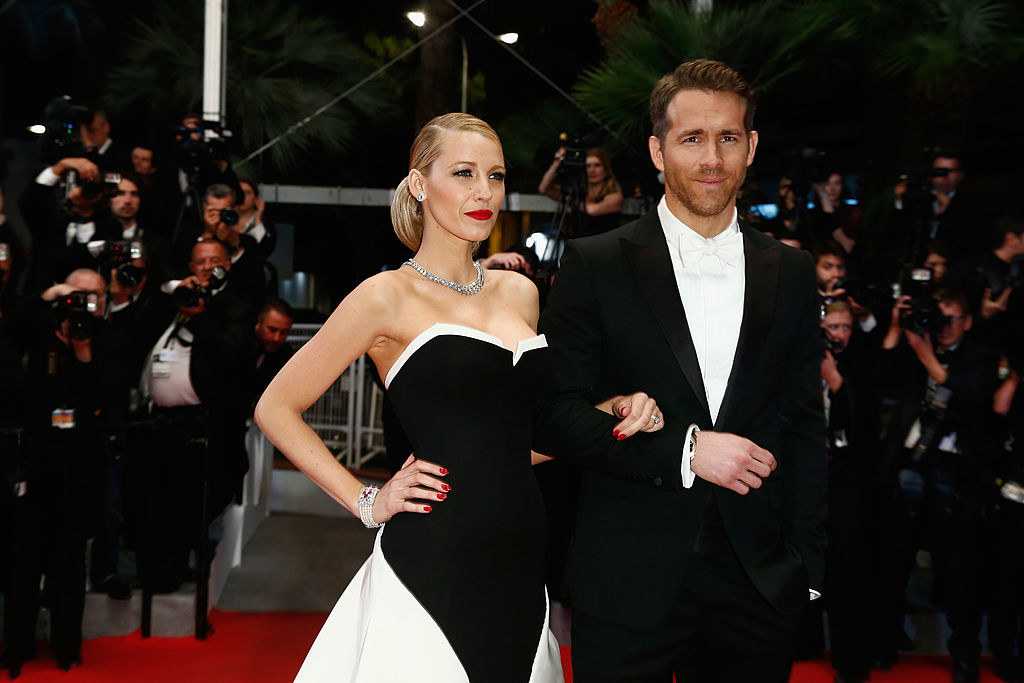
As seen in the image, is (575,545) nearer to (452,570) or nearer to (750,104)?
(452,570)

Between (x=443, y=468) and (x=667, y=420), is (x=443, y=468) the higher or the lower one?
the lower one

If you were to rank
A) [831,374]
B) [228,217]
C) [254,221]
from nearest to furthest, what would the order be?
1. [831,374]
2. [228,217]
3. [254,221]

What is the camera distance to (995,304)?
4.32 meters

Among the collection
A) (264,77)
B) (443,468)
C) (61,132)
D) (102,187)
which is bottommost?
(443,468)

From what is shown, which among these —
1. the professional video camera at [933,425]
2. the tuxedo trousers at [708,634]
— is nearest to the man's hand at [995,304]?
the professional video camera at [933,425]

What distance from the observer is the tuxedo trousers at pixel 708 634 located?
1.90 metres

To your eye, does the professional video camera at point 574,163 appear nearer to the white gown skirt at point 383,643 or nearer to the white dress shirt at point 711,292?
the white dress shirt at point 711,292

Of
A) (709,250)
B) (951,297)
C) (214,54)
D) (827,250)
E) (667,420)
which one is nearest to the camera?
(667,420)

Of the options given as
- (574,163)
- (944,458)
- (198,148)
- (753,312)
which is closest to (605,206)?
(574,163)

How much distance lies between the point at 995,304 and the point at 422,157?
123 inches

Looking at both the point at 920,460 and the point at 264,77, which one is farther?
the point at 264,77

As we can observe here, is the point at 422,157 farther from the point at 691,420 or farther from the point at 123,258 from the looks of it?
the point at 123,258

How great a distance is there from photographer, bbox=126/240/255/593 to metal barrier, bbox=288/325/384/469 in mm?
2005

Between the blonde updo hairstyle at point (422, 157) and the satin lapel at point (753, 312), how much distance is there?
1.83 ft
